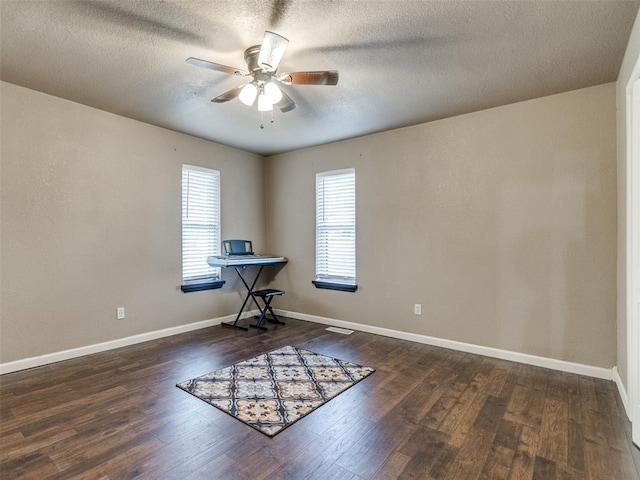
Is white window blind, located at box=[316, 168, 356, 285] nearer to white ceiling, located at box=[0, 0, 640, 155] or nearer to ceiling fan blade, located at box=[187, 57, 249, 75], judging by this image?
white ceiling, located at box=[0, 0, 640, 155]

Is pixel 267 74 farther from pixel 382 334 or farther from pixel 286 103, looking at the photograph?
pixel 382 334

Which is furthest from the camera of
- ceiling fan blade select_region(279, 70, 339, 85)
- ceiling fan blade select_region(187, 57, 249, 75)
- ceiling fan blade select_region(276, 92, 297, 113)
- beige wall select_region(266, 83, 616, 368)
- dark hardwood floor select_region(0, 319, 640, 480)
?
beige wall select_region(266, 83, 616, 368)

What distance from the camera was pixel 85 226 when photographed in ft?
10.6

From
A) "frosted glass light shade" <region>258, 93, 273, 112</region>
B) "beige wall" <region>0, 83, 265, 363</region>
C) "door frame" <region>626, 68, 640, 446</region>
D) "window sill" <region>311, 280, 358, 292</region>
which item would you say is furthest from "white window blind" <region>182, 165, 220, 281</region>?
"door frame" <region>626, 68, 640, 446</region>

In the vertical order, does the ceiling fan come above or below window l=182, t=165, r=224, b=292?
above

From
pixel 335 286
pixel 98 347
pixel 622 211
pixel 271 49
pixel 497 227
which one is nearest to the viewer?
pixel 271 49

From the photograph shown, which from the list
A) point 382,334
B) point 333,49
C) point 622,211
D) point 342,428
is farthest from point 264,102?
point 382,334

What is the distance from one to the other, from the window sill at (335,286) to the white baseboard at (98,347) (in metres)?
1.38

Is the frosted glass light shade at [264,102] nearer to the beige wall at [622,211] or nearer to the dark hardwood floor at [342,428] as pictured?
the dark hardwood floor at [342,428]

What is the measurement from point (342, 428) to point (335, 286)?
8.00 feet

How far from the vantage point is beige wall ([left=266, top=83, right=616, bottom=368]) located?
274cm

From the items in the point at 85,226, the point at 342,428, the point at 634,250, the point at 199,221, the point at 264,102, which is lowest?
the point at 342,428

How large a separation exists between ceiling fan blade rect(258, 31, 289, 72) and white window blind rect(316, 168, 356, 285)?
2.31 metres

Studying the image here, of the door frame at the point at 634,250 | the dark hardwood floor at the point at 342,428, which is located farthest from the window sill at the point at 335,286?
the door frame at the point at 634,250
